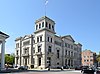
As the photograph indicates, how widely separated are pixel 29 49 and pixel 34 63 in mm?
7674

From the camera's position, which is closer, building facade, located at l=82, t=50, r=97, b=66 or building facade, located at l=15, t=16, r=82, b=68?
building facade, located at l=15, t=16, r=82, b=68

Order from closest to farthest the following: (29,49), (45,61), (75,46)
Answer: (45,61) < (29,49) < (75,46)

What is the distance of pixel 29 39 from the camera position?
87.8 meters

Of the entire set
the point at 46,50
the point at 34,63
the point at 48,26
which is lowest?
the point at 34,63

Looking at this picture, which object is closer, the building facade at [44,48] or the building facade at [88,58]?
the building facade at [44,48]

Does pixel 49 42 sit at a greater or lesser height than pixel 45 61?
greater

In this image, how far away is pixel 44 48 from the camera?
76438 mm

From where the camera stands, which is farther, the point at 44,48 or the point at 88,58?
the point at 88,58

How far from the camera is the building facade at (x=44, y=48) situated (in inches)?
3059

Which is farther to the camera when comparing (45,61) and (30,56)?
(30,56)

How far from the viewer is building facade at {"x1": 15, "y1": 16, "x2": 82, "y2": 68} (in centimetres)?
7769

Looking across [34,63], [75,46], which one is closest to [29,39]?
[34,63]

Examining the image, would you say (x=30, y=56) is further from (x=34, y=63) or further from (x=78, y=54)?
(x=78, y=54)

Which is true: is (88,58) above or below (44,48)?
below
